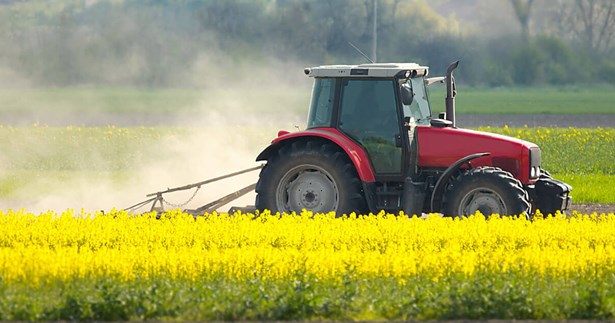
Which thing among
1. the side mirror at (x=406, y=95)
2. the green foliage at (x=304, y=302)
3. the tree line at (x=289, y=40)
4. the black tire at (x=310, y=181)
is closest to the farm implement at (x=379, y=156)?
the black tire at (x=310, y=181)

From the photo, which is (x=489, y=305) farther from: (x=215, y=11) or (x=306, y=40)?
(x=215, y=11)

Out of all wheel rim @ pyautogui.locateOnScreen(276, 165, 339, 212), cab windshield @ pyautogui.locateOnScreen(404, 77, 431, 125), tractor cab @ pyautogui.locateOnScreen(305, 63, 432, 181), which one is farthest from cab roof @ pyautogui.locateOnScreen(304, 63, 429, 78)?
wheel rim @ pyautogui.locateOnScreen(276, 165, 339, 212)

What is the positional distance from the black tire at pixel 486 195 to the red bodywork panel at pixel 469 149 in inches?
18.5

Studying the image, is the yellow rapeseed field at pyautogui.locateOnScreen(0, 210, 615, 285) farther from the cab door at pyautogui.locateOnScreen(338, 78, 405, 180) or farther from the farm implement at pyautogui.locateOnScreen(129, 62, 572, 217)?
the cab door at pyautogui.locateOnScreen(338, 78, 405, 180)

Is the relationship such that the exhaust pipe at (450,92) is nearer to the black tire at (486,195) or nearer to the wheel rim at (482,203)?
the black tire at (486,195)

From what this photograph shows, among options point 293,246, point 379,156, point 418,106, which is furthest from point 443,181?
point 293,246

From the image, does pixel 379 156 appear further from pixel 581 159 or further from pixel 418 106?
pixel 581 159

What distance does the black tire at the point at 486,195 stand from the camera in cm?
1495

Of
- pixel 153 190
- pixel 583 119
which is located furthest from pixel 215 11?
pixel 153 190

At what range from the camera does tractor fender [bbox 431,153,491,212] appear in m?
15.2

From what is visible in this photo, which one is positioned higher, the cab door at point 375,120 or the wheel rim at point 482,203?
the cab door at point 375,120

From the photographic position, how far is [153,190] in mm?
22000

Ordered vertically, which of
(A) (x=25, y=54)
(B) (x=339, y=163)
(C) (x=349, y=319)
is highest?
(A) (x=25, y=54)

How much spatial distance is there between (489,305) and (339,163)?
17.1 feet
